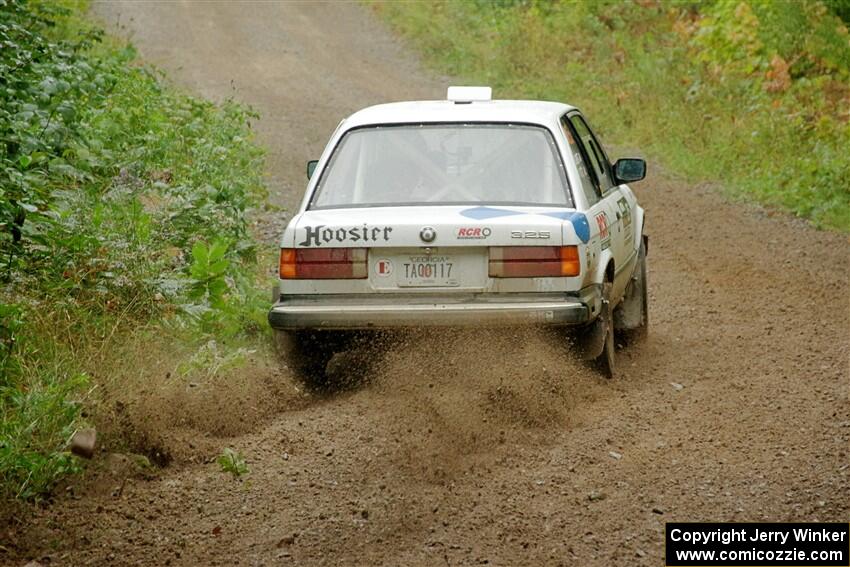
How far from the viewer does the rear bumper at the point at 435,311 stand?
6.41 meters

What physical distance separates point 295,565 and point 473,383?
2.21m

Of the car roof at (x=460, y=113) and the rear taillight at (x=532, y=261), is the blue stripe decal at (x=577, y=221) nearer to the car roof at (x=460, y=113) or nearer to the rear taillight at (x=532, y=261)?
the rear taillight at (x=532, y=261)

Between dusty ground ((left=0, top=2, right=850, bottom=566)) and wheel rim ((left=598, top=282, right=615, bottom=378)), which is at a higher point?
wheel rim ((left=598, top=282, right=615, bottom=378))

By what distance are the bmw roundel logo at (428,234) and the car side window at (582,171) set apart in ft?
3.35

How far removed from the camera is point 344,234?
6.54 metres

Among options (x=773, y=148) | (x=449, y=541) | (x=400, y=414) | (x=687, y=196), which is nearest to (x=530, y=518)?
(x=449, y=541)

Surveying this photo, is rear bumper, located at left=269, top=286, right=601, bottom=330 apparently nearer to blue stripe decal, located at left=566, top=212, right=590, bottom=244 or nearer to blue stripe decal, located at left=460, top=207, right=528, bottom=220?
blue stripe decal, located at left=566, top=212, right=590, bottom=244

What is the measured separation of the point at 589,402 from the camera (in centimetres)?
682

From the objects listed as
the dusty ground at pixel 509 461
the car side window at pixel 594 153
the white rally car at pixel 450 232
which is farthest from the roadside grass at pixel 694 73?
the white rally car at pixel 450 232

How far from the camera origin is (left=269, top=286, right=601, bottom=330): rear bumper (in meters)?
6.41

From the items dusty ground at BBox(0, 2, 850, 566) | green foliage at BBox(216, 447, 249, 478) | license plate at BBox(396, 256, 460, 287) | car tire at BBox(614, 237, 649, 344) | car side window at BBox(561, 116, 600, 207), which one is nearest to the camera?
dusty ground at BBox(0, 2, 850, 566)

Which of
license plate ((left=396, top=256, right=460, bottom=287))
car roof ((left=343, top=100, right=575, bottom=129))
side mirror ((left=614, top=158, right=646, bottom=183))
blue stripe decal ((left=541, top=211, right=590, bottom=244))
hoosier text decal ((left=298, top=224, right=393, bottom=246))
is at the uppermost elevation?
car roof ((left=343, top=100, right=575, bottom=129))

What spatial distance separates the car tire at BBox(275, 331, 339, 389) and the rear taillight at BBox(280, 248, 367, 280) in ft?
1.16

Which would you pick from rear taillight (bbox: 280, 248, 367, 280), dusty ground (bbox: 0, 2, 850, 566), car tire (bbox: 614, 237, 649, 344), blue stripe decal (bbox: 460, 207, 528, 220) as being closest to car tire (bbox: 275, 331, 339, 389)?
dusty ground (bbox: 0, 2, 850, 566)
